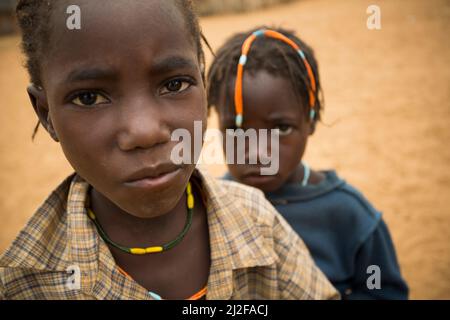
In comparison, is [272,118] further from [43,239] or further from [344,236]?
[43,239]

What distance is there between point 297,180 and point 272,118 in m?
0.40

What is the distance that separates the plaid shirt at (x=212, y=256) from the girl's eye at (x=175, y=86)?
41 cm

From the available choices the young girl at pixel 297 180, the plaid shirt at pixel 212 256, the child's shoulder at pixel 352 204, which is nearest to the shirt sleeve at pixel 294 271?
the plaid shirt at pixel 212 256

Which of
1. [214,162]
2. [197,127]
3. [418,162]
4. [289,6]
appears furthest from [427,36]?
[197,127]

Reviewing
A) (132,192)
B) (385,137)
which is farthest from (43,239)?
(385,137)

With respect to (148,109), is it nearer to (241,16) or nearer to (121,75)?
(121,75)

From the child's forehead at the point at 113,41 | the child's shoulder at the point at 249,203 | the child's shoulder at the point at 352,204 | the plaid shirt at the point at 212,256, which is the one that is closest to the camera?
the child's forehead at the point at 113,41

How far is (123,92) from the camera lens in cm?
87

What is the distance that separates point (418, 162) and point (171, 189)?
14.0 ft

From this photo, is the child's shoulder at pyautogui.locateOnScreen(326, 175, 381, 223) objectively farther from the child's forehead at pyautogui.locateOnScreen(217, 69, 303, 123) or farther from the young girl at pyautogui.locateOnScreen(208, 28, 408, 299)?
the child's forehead at pyautogui.locateOnScreen(217, 69, 303, 123)

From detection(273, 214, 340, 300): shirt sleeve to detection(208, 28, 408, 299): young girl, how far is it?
1.50 feet

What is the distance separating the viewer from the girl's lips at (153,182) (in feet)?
3.03

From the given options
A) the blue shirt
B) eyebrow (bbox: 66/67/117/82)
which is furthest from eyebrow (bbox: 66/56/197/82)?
the blue shirt

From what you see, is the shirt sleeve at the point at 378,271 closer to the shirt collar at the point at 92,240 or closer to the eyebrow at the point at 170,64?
the shirt collar at the point at 92,240
